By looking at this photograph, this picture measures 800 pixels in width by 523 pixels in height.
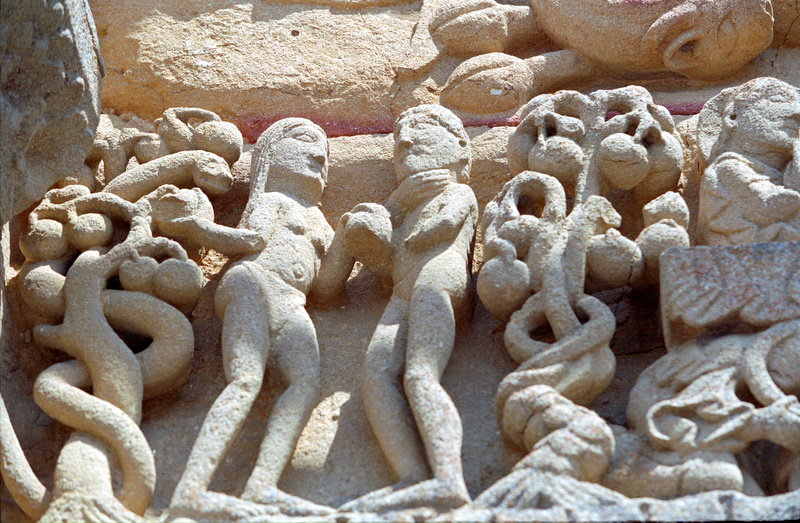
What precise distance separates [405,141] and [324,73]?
0.78 meters

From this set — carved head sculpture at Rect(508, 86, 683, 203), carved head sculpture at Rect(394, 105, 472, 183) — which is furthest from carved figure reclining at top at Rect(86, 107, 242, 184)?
carved head sculpture at Rect(508, 86, 683, 203)

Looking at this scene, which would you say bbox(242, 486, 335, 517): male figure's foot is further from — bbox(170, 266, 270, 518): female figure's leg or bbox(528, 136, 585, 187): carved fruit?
bbox(528, 136, 585, 187): carved fruit

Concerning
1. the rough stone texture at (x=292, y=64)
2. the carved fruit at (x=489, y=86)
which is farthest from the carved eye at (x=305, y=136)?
the carved fruit at (x=489, y=86)

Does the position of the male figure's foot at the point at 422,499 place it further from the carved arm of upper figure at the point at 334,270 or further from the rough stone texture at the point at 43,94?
the rough stone texture at the point at 43,94

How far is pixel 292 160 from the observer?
3.95 metres

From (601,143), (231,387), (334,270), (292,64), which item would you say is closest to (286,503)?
(231,387)

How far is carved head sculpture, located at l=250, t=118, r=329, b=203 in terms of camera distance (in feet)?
12.9

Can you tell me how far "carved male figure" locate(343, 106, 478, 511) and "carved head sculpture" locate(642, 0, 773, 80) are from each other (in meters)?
0.96

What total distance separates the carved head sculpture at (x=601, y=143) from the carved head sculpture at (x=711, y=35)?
49cm

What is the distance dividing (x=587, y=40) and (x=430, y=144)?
0.97 m

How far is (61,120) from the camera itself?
3398 millimetres

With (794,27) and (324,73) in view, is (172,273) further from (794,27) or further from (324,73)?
(794,27)

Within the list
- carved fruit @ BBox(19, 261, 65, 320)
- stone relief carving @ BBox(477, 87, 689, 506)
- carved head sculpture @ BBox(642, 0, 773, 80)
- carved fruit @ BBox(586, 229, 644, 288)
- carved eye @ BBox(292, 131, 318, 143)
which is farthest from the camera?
carved head sculpture @ BBox(642, 0, 773, 80)

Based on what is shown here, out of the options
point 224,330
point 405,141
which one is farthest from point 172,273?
point 405,141
